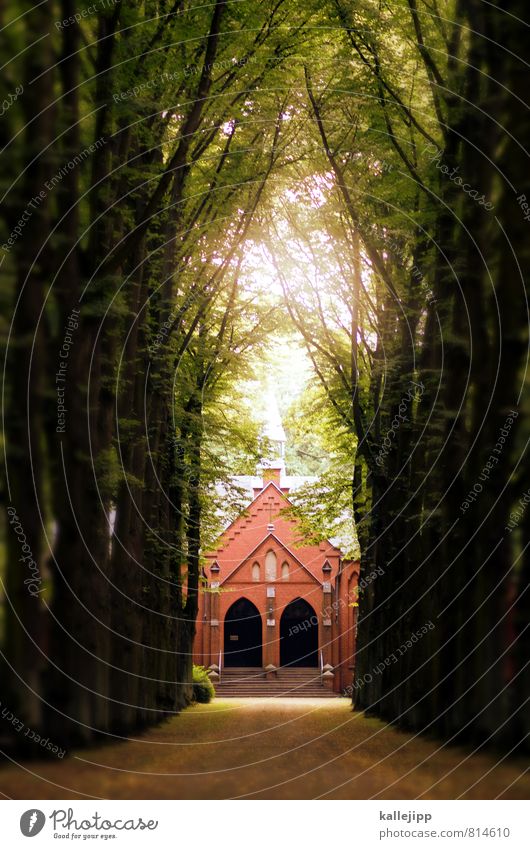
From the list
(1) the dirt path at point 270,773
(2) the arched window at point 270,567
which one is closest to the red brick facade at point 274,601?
(2) the arched window at point 270,567

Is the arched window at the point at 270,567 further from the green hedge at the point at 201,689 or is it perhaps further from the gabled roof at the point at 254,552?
the green hedge at the point at 201,689

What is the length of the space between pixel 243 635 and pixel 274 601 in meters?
2.52

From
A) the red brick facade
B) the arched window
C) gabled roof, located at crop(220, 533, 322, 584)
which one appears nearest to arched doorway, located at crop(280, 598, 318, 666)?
the red brick facade

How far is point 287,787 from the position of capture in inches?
345

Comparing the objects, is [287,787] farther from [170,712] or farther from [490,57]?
[170,712]

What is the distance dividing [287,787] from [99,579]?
14.3ft

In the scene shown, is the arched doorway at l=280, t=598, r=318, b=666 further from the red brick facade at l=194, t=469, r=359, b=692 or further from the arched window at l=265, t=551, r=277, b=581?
the arched window at l=265, t=551, r=277, b=581

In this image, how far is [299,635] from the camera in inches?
2053

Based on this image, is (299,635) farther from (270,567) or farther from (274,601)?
(270,567)

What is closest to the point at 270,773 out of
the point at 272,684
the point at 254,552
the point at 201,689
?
the point at 201,689

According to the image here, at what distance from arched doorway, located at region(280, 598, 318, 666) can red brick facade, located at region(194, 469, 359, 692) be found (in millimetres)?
48

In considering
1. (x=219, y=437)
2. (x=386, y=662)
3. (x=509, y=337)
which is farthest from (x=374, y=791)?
(x=219, y=437)

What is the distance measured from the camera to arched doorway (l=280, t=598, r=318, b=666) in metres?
51.2

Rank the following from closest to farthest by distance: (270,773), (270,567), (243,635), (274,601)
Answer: (270,773) → (243,635) → (274,601) → (270,567)
